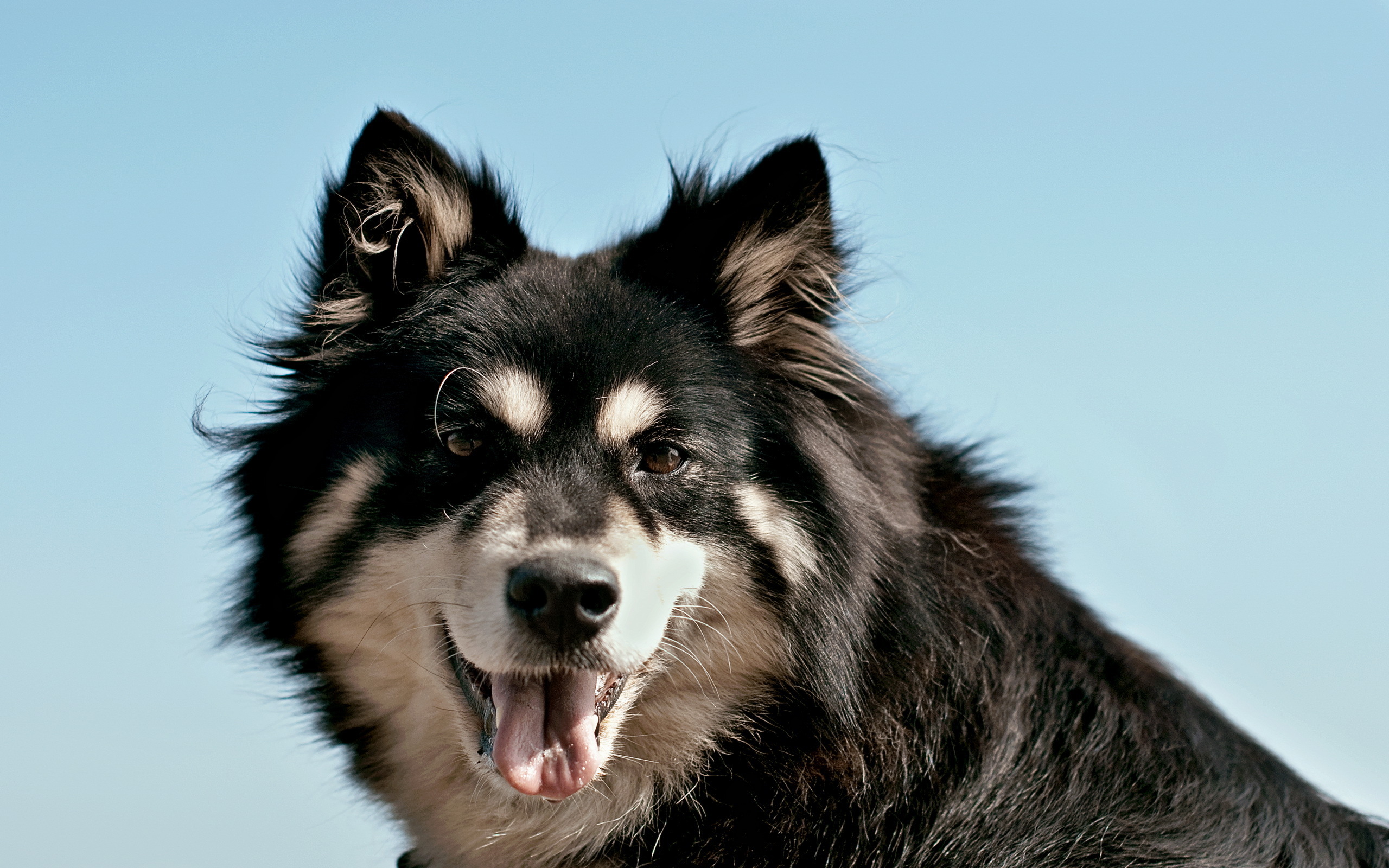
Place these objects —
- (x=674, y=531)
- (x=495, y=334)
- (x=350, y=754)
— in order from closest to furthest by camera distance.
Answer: (x=674, y=531) → (x=495, y=334) → (x=350, y=754)

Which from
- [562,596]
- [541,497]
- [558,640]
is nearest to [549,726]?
[558,640]

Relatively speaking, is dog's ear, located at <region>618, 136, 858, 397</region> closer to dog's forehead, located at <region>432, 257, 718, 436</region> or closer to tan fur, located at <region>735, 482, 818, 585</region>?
dog's forehead, located at <region>432, 257, 718, 436</region>

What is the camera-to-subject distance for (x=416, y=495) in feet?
13.4

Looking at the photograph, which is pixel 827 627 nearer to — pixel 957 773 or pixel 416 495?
pixel 957 773

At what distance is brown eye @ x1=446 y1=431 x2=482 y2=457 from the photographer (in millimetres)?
4102

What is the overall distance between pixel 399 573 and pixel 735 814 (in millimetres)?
1418

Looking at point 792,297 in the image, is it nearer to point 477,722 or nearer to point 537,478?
point 537,478

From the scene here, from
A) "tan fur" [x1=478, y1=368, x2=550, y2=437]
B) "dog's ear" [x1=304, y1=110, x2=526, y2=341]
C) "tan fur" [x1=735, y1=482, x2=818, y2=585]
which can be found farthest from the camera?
"dog's ear" [x1=304, y1=110, x2=526, y2=341]

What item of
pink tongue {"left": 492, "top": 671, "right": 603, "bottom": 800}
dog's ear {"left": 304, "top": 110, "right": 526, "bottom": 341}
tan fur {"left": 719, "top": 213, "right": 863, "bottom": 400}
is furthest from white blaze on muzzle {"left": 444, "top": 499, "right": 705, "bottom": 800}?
dog's ear {"left": 304, "top": 110, "right": 526, "bottom": 341}

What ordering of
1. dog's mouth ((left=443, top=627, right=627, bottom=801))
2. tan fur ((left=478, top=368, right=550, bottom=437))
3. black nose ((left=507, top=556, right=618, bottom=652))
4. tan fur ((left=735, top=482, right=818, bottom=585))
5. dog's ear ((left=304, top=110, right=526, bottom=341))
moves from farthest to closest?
dog's ear ((left=304, top=110, right=526, bottom=341))
tan fur ((left=735, top=482, right=818, bottom=585))
tan fur ((left=478, top=368, right=550, bottom=437))
dog's mouth ((left=443, top=627, right=627, bottom=801))
black nose ((left=507, top=556, right=618, bottom=652))

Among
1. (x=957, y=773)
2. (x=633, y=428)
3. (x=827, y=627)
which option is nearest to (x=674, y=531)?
(x=633, y=428)

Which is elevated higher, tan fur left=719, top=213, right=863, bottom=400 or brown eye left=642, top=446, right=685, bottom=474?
tan fur left=719, top=213, right=863, bottom=400

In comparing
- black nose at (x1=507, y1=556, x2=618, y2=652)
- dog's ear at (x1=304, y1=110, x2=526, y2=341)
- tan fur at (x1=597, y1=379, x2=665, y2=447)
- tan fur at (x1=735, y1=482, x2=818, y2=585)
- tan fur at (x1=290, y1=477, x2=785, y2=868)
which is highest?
dog's ear at (x1=304, y1=110, x2=526, y2=341)

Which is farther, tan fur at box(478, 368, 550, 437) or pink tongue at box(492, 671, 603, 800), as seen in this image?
tan fur at box(478, 368, 550, 437)
